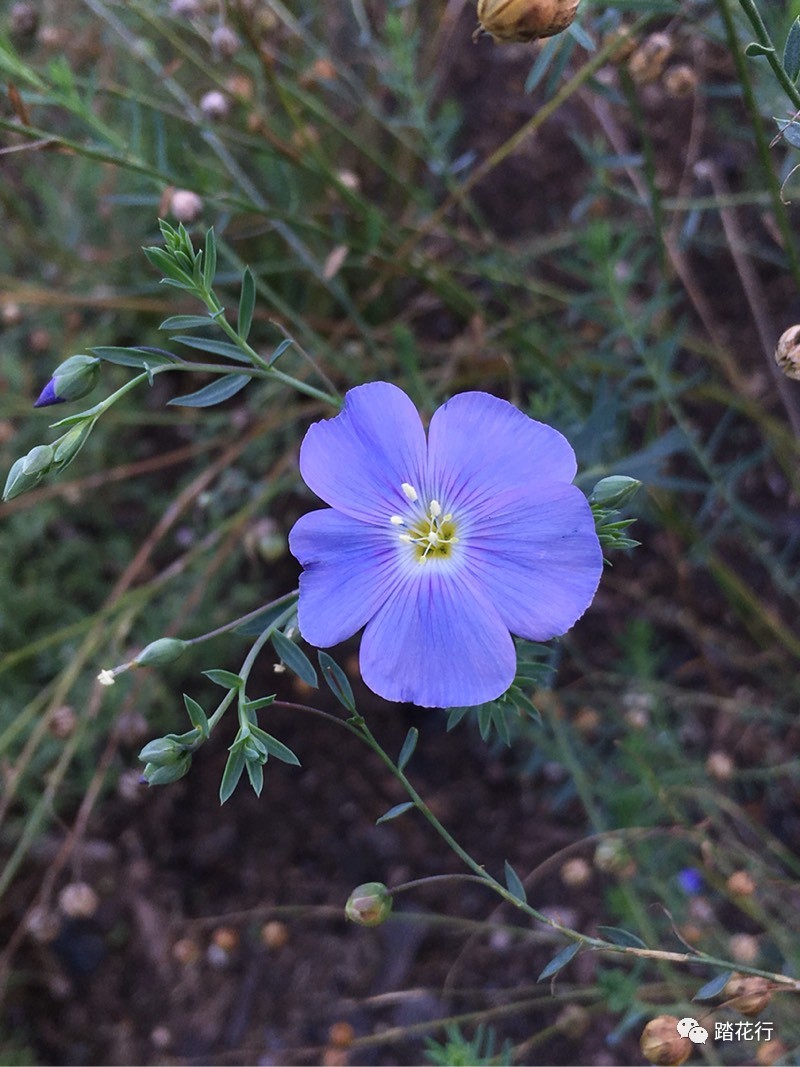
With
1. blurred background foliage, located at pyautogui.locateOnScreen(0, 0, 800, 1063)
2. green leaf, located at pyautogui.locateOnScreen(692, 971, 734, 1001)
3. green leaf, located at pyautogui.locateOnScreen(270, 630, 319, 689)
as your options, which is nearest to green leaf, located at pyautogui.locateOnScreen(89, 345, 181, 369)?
green leaf, located at pyautogui.locateOnScreen(270, 630, 319, 689)

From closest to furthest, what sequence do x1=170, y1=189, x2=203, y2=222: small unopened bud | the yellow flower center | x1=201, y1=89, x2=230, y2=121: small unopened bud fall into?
the yellow flower center, x1=170, y1=189, x2=203, y2=222: small unopened bud, x1=201, y1=89, x2=230, y2=121: small unopened bud

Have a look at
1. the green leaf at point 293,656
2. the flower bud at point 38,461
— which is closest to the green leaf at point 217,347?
the flower bud at point 38,461

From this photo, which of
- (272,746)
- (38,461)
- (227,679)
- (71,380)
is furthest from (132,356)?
(272,746)

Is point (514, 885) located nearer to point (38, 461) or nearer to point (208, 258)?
point (38, 461)

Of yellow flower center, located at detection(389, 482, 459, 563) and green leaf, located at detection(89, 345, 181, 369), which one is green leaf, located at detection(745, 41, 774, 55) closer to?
yellow flower center, located at detection(389, 482, 459, 563)

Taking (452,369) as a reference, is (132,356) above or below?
above
